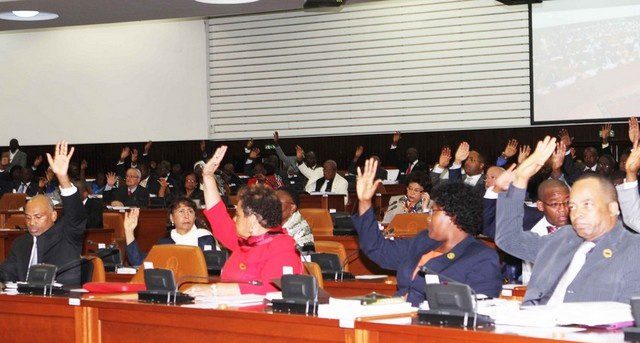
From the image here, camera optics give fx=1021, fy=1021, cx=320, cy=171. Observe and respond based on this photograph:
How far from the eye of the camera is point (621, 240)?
391 centimetres

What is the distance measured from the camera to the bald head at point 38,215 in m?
6.32

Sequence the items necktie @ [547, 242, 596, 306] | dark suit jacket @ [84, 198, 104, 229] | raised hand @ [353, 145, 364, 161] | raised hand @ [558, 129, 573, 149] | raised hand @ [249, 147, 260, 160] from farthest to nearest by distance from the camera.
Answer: raised hand @ [249, 147, 260, 160], raised hand @ [353, 145, 364, 161], raised hand @ [558, 129, 573, 149], dark suit jacket @ [84, 198, 104, 229], necktie @ [547, 242, 596, 306]

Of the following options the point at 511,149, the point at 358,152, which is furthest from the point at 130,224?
the point at 358,152

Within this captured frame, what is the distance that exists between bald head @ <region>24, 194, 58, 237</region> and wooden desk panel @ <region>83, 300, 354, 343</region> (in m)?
1.80

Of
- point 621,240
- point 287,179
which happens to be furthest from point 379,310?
point 287,179

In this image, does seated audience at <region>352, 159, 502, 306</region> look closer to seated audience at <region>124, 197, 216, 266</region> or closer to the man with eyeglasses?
the man with eyeglasses

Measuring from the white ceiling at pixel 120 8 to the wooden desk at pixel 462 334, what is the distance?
1047 centimetres

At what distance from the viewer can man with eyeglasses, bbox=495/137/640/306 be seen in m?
3.84

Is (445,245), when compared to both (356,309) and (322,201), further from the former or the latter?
(322,201)

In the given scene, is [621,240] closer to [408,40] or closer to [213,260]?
[213,260]

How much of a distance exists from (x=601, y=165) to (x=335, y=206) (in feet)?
12.0

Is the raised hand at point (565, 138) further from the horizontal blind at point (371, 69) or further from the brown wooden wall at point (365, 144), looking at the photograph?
the horizontal blind at point (371, 69)

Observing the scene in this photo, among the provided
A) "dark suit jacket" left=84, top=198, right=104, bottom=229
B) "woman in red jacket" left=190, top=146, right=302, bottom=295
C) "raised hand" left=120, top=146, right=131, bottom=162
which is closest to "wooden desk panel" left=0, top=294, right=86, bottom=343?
"woman in red jacket" left=190, top=146, right=302, bottom=295

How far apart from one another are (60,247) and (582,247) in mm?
3474
